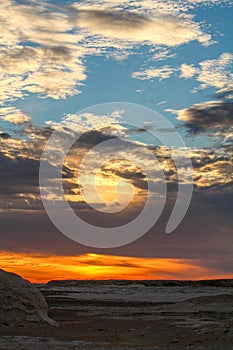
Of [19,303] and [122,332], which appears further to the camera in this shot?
[19,303]

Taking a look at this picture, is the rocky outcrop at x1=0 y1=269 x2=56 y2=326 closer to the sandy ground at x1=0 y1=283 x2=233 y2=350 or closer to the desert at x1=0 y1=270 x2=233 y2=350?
the desert at x1=0 y1=270 x2=233 y2=350

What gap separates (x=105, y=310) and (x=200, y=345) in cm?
1894

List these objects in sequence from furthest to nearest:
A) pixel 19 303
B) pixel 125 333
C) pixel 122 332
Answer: pixel 19 303, pixel 122 332, pixel 125 333

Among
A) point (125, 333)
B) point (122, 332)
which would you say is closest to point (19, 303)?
point (122, 332)

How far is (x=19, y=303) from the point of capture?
27594 mm

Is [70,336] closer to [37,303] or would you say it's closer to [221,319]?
[37,303]

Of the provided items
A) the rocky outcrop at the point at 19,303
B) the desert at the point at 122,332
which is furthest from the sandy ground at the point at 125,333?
the rocky outcrop at the point at 19,303

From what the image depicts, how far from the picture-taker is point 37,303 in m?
29.0

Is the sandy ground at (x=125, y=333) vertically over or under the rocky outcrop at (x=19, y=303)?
under

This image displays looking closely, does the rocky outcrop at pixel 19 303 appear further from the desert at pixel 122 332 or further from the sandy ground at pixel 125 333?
the sandy ground at pixel 125 333

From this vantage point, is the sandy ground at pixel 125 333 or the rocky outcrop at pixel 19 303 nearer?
the sandy ground at pixel 125 333

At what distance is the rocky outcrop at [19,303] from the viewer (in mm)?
26609

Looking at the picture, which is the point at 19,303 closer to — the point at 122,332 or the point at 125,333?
the point at 122,332

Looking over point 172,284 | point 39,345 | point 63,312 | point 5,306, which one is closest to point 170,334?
point 39,345
